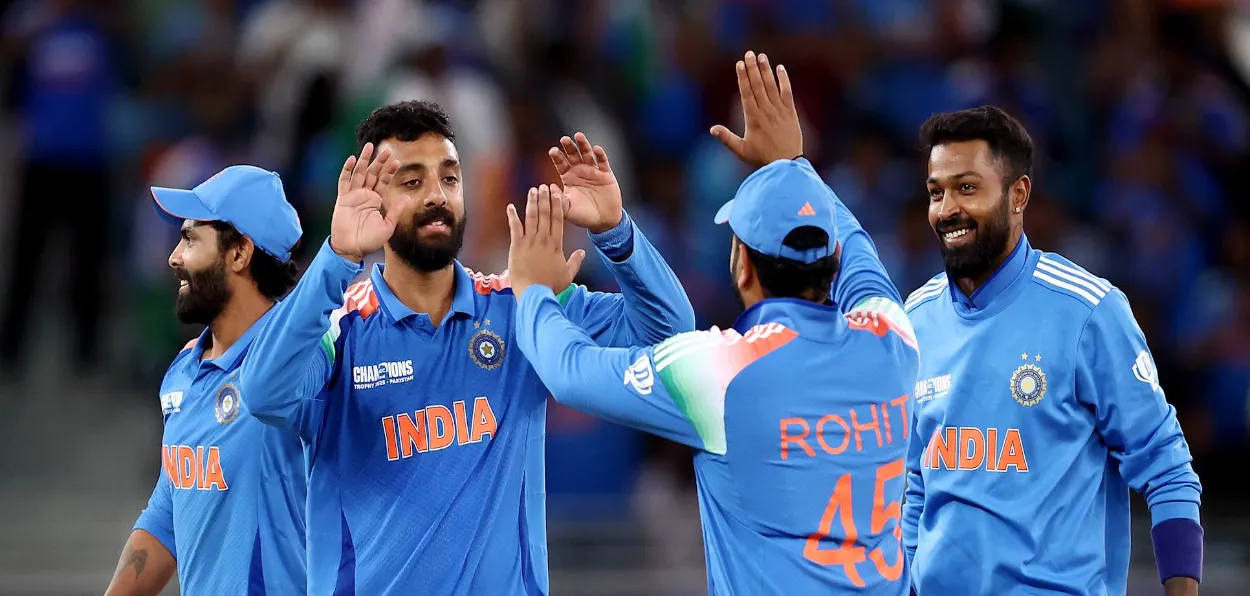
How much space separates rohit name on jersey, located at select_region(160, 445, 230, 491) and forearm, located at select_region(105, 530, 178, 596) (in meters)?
0.38

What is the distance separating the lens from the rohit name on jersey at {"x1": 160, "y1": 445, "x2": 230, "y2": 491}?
521 centimetres

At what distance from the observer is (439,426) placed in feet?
15.9

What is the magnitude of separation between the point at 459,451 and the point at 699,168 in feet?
21.6

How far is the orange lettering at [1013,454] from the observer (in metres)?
5.23

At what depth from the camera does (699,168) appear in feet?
36.8

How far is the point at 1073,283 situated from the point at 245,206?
275 centimetres

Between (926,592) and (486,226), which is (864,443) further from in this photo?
(486,226)

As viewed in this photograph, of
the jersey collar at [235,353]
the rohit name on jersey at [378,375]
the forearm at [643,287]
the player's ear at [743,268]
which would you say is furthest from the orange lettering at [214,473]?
the player's ear at [743,268]

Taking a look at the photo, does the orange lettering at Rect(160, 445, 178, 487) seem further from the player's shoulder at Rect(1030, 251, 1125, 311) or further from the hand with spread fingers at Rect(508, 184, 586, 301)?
the player's shoulder at Rect(1030, 251, 1125, 311)

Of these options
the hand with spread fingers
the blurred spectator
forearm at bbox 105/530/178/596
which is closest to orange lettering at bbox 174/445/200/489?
forearm at bbox 105/530/178/596

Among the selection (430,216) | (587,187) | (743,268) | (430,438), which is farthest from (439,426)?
(743,268)

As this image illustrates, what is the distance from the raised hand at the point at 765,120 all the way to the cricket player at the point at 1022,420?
2.31 feet

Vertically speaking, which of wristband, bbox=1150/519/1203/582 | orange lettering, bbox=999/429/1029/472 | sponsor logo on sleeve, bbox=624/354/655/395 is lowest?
wristband, bbox=1150/519/1203/582

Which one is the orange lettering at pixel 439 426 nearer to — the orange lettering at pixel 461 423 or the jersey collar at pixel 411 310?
the orange lettering at pixel 461 423
